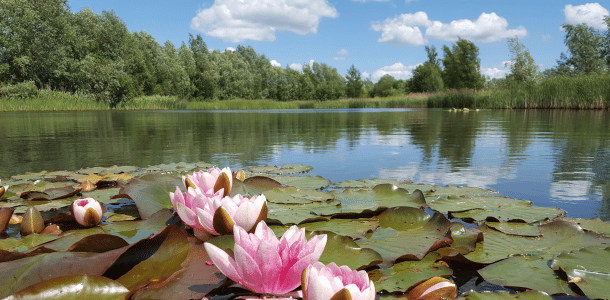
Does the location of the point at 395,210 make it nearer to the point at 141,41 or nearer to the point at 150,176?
the point at 150,176

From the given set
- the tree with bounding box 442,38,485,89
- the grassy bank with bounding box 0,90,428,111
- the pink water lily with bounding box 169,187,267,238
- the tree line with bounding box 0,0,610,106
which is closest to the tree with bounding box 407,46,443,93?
the tree line with bounding box 0,0,610,106

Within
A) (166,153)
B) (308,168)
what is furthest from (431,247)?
(166,153)

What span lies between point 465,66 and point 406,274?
39.6 m

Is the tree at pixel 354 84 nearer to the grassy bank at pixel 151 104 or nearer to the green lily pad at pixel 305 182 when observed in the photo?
the grassy bank at pixel 151 104

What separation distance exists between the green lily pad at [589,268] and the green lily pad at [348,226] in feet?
2.13

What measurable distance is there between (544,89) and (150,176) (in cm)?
2025

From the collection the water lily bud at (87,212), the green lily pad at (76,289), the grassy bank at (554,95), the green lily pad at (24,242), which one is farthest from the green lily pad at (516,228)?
the grassy bank at (554,95)

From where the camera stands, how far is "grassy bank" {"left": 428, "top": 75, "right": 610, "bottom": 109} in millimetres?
14875

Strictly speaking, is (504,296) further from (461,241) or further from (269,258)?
(269,258)

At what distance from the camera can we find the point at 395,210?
155 centimetres

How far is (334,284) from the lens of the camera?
609mm

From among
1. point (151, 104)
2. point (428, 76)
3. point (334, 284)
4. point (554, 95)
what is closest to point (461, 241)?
point (334, 284)

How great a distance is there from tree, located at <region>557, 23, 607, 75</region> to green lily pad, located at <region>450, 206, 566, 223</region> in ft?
123

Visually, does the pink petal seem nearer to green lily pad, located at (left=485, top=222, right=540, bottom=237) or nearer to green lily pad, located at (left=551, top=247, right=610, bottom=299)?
green lily pad, located at (left=551, top=247, right=610, bottom=299)
